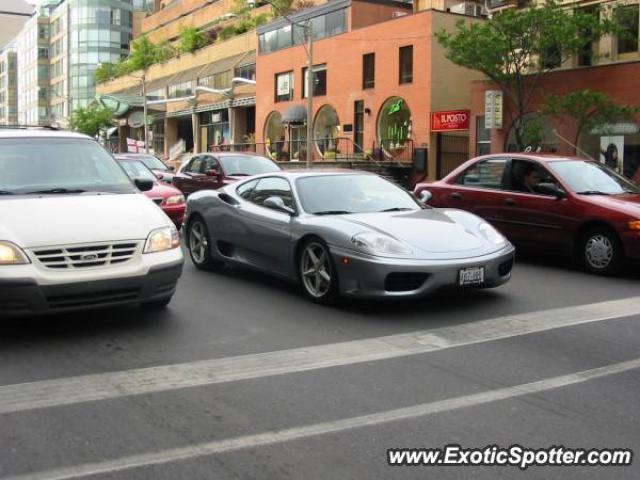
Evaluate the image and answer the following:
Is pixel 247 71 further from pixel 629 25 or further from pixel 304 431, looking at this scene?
pixel 304 431

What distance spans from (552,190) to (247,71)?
41067 mm

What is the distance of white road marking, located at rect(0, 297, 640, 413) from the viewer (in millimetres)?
4758

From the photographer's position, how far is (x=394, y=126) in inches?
1399

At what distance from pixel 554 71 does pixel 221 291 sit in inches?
846

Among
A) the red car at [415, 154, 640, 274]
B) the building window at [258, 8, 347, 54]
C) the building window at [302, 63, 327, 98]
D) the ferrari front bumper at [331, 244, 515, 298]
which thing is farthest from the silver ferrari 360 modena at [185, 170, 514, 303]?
the building window at [302, 63, 327, 98]

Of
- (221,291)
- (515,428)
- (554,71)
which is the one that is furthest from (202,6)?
(515,428)

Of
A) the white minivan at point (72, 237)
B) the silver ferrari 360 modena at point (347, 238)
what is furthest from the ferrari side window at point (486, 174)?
the white minivan at point (72, 237)

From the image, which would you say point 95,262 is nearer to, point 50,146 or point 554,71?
point 50,146

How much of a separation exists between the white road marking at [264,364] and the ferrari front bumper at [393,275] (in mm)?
506

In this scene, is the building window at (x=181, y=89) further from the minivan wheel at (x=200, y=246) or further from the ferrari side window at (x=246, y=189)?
the ferrari side window at (x=246, y=189)

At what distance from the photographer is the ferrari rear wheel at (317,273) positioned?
723 centimetres

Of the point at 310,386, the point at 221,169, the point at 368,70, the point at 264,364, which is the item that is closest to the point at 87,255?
the point at 264,364
